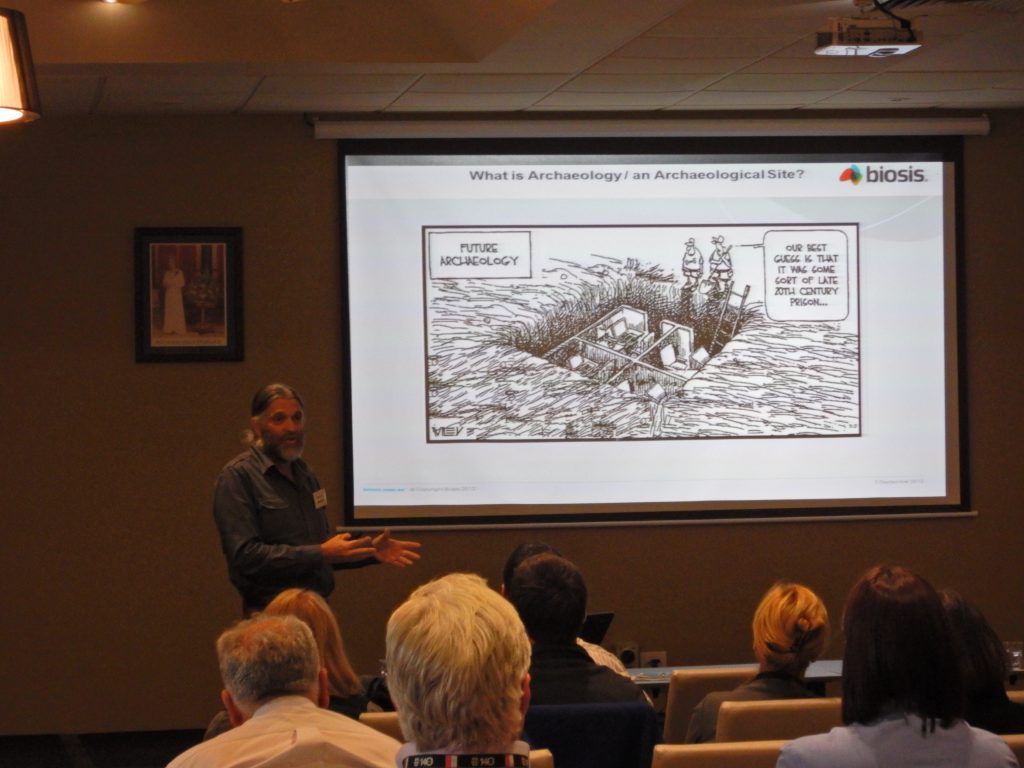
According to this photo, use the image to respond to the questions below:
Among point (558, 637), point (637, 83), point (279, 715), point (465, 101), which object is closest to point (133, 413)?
point (465, 101)

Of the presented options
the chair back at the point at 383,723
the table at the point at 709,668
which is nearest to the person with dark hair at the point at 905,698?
the chair back at the point at 383,723

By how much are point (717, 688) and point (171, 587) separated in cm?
322

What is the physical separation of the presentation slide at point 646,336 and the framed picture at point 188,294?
0.56m

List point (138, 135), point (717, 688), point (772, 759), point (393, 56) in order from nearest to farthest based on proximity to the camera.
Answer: point (772, 759) → point (717, 688) → point (393, 56) → point (138, 135)

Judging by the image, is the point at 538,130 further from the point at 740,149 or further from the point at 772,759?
the point at 772,759

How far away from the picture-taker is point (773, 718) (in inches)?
120

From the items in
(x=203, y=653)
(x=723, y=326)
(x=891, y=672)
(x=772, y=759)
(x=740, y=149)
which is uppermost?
(x=740, y=149)

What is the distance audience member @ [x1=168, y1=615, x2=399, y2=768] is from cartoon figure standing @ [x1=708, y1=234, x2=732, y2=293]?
4204 mm

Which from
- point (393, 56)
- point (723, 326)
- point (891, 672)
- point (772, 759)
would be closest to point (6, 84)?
point (891, 672)

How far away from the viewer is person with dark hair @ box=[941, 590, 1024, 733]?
9.16 feet

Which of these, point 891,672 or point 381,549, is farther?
point 381,549

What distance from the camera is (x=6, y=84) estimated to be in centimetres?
200

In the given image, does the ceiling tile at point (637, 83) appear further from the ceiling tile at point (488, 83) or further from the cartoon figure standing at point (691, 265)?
the cartoon figure standing at point (691, 265)

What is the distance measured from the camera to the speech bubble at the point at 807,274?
6.52 metres
